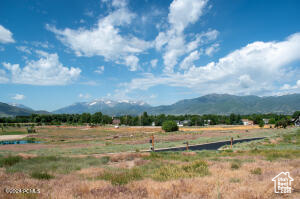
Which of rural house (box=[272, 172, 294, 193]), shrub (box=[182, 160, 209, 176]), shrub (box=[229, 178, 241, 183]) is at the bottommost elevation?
shrub (box=[182, 160, 209, 176])

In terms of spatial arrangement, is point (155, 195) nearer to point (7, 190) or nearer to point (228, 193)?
point (228, 193)

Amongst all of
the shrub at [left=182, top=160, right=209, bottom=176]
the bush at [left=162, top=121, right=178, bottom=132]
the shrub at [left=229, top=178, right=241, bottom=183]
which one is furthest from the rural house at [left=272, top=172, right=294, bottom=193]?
the bush at [left=162, top=121, right=178, bottom=132]

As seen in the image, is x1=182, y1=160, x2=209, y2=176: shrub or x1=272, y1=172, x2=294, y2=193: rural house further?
x1=182, y1=160, x2=209, y2=176: shrub

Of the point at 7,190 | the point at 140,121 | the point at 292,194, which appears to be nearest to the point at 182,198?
the point at 292,194

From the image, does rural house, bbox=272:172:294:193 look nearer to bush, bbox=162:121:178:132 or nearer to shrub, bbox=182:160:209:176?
shrub, bbox=182:160:209:176

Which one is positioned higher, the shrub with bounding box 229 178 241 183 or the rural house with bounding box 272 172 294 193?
the rural house with bounding box 272 172 294 193

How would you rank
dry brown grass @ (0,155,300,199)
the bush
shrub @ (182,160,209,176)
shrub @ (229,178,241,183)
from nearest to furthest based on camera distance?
dry brown grass @ (0,155,300,199) < shrub @ (229,178,241,183) < shrub @ (182,160,209,176) < the bush

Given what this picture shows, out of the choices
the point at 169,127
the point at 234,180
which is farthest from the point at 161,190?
the point at 169,127

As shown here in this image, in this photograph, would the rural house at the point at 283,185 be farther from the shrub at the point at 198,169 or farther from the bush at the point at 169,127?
the bush at the point at 169,127

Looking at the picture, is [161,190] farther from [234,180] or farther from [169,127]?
[169,127]

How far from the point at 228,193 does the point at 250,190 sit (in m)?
0.82

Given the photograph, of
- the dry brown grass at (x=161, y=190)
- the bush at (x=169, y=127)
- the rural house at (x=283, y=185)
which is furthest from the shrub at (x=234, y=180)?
the bush at (x=169, y=127)

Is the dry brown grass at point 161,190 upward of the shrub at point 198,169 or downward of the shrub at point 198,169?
upward

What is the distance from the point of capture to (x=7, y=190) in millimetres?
7316
